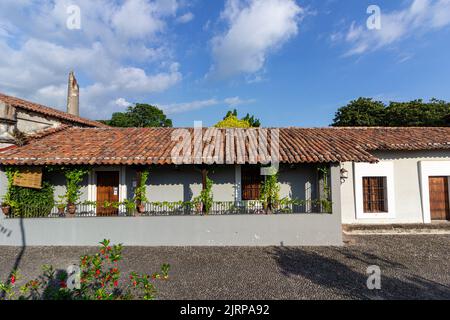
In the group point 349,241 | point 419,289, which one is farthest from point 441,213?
point 419,289

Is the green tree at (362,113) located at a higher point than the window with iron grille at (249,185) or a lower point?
higher

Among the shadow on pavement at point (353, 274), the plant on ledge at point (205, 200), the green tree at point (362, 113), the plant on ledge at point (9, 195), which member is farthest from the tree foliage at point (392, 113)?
the plant on ledge at point (9, 195)

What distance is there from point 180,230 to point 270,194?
3.19 meters

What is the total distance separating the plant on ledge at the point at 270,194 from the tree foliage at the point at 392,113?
70.8 feet

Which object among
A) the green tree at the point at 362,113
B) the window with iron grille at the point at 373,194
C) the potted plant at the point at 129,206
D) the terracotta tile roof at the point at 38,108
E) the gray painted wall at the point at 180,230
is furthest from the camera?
the green tree at the point at 362,113

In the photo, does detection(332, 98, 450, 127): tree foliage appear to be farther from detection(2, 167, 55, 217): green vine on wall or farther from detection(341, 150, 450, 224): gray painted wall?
detection(2, 167, 55, 217): green vine on wall

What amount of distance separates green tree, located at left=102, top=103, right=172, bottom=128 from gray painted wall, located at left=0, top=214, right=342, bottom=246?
1458 inches

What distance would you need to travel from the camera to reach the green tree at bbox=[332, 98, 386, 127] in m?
25.7

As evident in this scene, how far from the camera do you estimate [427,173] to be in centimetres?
934

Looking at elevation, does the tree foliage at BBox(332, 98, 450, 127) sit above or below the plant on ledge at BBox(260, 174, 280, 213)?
above

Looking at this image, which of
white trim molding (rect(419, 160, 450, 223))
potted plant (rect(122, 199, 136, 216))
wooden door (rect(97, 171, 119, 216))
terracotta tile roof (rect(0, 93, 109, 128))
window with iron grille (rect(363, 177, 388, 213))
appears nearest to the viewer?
potted plant (rect(122, 199, 136, 216))

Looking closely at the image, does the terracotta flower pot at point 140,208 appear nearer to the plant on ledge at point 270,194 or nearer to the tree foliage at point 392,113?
the plant on ledge at point 270,194

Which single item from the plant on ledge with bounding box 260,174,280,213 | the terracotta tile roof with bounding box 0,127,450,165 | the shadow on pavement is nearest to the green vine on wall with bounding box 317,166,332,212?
Answer: the terracotta tile roof with bounding box 0,127,450,165

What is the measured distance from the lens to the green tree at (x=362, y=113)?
84.3 ft
